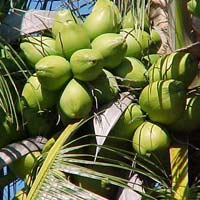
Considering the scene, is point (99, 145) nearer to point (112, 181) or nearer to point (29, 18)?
point (112, 181)

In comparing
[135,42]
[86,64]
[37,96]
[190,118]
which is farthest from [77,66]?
[190,118]

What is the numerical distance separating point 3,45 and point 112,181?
594mm

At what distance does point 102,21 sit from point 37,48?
23 cm

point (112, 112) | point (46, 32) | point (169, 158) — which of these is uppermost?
point (46, 32)

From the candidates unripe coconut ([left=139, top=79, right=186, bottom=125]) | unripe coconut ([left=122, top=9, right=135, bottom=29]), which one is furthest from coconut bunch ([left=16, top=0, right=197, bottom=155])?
unripe coconut ([left=122, top=9, right=135, bottom=29])

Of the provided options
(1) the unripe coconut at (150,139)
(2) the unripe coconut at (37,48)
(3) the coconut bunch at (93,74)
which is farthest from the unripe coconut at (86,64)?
(1) the unripe coconut at (150,139)

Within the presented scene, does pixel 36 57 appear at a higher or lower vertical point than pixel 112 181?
higher

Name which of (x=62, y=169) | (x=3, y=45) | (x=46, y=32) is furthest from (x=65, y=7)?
(x=62, y=169)

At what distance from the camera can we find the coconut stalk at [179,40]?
2539mm

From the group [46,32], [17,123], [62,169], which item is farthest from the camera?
[46,32]

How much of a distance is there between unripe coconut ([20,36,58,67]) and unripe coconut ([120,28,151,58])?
25 centimetres

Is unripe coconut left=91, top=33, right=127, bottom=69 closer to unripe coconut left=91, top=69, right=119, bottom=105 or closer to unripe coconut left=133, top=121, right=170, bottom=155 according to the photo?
unripe coconut left=91, top=69, right=119, bottom=105

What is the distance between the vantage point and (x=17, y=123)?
2631mm

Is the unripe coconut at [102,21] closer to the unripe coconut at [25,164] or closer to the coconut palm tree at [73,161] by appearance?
the coconut palm tree at [73,161]
